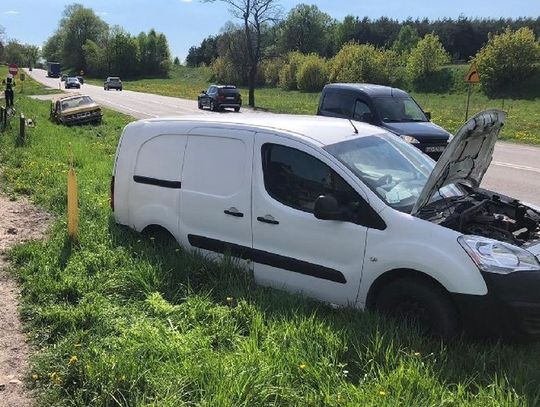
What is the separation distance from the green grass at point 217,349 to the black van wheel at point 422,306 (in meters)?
0.15

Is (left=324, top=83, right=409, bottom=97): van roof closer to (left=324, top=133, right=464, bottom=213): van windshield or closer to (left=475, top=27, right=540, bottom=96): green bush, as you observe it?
(left=324, top=133, right=464, bottom=213): van windshield

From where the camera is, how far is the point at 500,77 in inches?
2269

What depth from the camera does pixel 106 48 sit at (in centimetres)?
13238

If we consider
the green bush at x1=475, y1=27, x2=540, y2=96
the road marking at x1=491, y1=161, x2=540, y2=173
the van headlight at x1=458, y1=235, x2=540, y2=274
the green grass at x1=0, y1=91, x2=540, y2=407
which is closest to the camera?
the green grass at x1=0, y1=91, x2=540, y2=407

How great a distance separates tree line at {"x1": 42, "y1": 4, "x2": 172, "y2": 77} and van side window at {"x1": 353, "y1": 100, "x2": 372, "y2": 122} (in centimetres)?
12548

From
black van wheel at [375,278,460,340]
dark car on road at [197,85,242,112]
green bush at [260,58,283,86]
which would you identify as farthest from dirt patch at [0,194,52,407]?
green bush at [260,58,283,86]

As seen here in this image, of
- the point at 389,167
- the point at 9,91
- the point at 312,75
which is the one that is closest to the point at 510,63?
the point at 312,75

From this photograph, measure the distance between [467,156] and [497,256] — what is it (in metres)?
1.14

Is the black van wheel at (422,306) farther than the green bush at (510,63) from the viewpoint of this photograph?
No

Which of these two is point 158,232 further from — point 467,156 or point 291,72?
point 291,72

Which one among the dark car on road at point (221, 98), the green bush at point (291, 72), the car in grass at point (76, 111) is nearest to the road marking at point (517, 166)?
the car in grass at point (76, 111)

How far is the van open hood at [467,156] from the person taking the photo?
408cm

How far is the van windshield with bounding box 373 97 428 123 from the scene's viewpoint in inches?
499

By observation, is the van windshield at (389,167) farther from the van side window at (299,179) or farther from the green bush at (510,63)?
the green bush at (510,63)
